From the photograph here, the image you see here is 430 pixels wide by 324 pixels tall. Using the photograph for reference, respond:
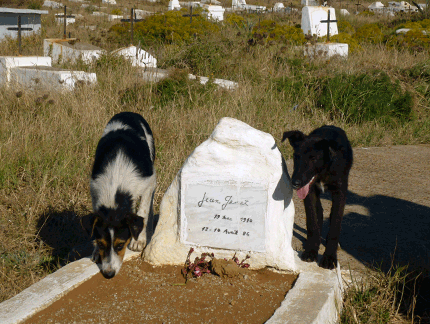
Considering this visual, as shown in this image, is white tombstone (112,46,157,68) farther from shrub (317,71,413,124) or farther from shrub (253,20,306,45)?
shrub (317,71,413,124)

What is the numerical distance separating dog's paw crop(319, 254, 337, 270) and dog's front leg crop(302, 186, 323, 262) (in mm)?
94

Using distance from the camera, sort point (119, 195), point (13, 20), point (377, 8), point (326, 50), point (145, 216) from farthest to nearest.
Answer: point (377, 8) < point (13, 20) < point (326, 50) < point (145, 216) < point (119, 195)

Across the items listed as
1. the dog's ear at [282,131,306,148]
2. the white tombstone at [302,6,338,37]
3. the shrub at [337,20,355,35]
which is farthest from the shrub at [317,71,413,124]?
the shrub at [337,20,355,35]

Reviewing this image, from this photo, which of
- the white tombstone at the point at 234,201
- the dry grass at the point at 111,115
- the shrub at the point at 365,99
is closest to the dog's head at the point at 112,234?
the white tombstone at the point at 234,201

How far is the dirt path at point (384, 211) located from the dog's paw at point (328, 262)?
18.3 inches

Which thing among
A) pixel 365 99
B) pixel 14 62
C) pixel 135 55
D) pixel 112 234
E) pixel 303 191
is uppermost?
pixel 135 55

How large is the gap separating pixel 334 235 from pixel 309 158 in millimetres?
592

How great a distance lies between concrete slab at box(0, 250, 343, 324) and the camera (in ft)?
8.63

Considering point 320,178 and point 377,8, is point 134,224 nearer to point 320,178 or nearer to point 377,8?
point 320,178

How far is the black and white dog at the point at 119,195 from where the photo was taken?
10.4ft

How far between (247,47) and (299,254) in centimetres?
830

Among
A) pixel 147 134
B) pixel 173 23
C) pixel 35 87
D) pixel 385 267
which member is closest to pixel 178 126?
pixel 147 134

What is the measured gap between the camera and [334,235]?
3.23 m

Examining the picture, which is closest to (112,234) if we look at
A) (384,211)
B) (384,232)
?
(384,232)
